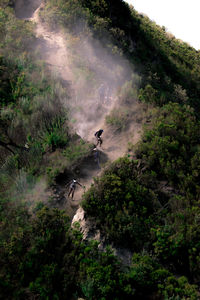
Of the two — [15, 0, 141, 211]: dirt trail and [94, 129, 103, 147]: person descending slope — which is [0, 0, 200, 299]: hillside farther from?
[94, 129, 103, 147]: person descending slope

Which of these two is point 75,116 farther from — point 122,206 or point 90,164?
point 122,206

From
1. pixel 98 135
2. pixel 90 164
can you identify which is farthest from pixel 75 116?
pixel 90 164

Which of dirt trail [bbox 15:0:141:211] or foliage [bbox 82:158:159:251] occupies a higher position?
dirt trail [bbox 15:0:141:211]

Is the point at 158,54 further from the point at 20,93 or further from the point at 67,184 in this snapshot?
the point at 67,184

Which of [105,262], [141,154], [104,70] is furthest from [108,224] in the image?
[104,70]

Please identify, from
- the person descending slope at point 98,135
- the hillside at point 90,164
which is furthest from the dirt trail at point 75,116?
the person descending slope at point 98,135

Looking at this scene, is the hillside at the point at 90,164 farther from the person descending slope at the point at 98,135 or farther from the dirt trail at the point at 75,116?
the person descending slope at the point at 98,135

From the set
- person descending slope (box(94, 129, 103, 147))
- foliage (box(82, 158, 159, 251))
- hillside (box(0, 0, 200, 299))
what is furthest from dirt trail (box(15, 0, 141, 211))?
foliage (box(82, 158, 159, 251))
